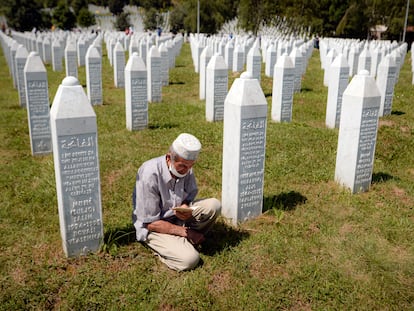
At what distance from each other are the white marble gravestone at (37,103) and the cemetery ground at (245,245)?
274 mm

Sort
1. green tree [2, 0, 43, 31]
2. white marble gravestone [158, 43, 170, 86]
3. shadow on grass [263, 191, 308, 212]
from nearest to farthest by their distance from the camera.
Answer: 1. shadow on grass [263, 191, 308, 212]
2. white marble gravestone [158, 43, 170, 86]
3. green tree [2, 0, 43, 31]

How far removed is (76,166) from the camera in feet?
13.3

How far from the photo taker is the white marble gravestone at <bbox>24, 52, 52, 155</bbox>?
727cm

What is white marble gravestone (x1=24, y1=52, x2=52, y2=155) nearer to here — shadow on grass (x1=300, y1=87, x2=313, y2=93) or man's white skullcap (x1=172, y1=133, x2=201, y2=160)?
man's white skullcap (x1=172, y1=133, x2=201, y2=160)

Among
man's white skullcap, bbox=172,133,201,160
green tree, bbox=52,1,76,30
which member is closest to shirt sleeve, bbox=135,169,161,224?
man's white skullcap, bbox=172,133,201,160

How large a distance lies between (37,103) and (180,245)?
467 cm

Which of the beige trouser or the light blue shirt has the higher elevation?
the light blue shirt

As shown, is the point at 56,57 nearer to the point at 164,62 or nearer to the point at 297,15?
the point at 164,62

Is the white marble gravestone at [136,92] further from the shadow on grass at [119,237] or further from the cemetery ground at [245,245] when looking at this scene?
the shadow on grass at [119,237]

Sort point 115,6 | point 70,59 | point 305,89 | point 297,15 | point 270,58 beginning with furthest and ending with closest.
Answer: point 115,6
point 297,15
point 270,58
point 70,59
point 305,89

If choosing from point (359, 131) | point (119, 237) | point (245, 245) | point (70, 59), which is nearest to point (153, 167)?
point (119, 237)

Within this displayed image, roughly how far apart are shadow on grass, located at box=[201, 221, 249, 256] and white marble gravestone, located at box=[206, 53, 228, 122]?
5066 mm

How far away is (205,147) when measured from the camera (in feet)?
26.5

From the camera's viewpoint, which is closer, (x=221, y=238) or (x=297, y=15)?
(x=221, y=238)
